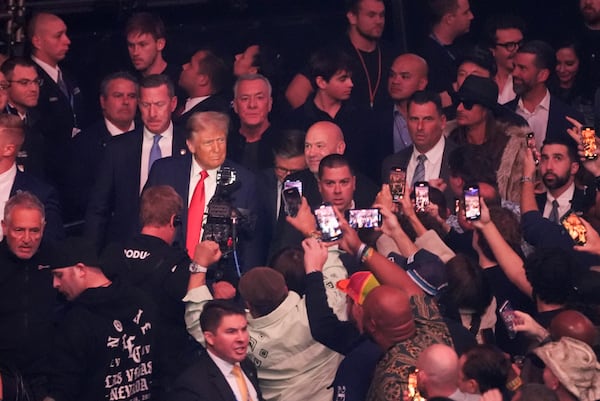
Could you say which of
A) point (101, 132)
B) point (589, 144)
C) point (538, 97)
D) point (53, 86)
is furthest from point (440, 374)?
point (53, 86)

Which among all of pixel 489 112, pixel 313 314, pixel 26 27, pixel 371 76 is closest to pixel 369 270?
pixel 313 314

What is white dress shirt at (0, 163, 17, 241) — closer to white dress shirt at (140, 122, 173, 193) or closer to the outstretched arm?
white dress shirt at (140, 122, 173, 193)

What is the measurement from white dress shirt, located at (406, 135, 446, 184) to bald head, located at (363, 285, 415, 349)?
2564 millimetres

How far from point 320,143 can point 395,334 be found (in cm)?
268

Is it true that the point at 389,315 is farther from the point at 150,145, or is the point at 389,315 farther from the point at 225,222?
the point at 150,145

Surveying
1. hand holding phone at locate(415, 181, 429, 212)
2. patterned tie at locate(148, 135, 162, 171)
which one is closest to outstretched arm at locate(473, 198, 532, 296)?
hand holding phone at locate(415, 181, 429, 212)

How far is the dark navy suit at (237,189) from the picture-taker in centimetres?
1018

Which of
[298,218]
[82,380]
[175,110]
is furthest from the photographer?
[175,110]

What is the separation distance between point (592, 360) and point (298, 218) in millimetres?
2422

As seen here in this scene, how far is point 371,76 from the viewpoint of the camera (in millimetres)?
11758

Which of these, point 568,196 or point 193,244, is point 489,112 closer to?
point 568,196

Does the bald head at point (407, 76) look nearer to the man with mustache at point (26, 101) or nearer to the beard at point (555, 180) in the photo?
the beard at point (555, 180)

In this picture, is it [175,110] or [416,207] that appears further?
[175,110]

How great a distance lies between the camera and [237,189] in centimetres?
1012
